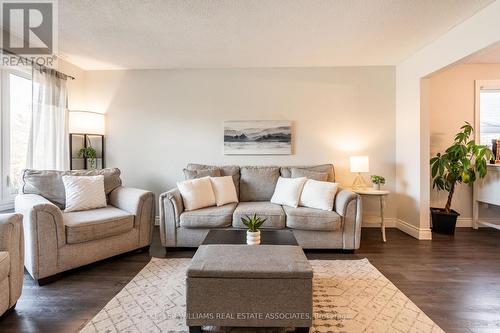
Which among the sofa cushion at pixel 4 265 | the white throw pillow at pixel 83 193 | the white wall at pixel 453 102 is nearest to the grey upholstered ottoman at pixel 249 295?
the sofa cushion at pixel 4 265

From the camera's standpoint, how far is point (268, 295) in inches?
54.2

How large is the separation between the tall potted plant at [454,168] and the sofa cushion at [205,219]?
9.51ft

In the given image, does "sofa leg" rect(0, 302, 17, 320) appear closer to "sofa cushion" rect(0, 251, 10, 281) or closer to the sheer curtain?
"sofa cushion" rect(0, 251, 10, 281)

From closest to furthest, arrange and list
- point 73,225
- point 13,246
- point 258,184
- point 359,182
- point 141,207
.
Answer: point 13,246 → point 73,225 → point 141,207 → point 258,184 → point 359,182

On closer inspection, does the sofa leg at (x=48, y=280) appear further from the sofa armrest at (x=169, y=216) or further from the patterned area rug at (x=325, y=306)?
the sofa armrest at (x=169, y=216)

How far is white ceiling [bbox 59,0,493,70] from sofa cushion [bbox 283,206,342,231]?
1983 millimetres

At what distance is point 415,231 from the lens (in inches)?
130

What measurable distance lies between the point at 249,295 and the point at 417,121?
3.22 metres

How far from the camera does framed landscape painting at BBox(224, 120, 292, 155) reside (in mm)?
3724

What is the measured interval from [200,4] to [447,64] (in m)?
2.72

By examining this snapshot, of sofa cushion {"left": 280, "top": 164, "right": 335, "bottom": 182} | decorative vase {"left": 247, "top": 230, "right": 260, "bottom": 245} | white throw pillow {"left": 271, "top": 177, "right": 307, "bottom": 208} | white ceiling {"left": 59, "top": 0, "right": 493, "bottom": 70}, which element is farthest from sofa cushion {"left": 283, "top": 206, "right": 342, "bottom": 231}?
white ceiling {"left": 59, "top": 0, "right": 493, "bottom": 70}

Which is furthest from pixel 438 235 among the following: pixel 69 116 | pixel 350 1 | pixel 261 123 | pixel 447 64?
pixel 69 116

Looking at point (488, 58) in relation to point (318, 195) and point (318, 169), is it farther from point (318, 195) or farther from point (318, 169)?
point (318, 195)

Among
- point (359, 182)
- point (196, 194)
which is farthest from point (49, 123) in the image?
point (359, 182)
